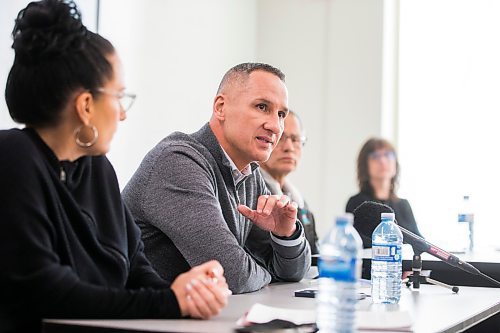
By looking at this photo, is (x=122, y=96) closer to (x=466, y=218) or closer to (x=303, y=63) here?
(x=466, y=218)

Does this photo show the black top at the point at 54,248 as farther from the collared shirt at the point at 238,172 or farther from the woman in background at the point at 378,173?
the woman in background at the point at 378,173

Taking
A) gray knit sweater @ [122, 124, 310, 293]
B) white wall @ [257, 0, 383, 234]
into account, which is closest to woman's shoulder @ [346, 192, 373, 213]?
white wall @ [257, 0, 383, 234]

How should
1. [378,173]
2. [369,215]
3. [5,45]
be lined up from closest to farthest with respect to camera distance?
[369,215], [5,45], [378,173]

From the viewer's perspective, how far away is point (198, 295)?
1.64 meters

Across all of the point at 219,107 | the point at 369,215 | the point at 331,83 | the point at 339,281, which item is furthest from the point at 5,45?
the point at 331,83

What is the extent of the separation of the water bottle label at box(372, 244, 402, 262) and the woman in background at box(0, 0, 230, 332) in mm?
601

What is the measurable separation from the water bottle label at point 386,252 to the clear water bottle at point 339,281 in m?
0.64

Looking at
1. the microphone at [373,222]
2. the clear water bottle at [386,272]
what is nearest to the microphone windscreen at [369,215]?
the microphone at [373,222]

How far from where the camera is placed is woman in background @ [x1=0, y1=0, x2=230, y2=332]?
1527mm

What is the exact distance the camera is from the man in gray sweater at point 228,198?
2.21 meters

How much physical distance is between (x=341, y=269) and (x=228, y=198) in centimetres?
101

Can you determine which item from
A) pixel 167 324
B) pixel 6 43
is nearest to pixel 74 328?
pixel 167 324

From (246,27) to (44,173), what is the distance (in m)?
4.44

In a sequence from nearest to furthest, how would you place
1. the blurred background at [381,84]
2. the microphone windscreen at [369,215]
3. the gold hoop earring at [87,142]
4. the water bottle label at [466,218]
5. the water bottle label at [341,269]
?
the water bottle label at [341,269] → the gold hoop earring at [87,142] → the microphone windscreen at [369,215] → the water bottle label at [466,218] → the blurred background at [381,84]
